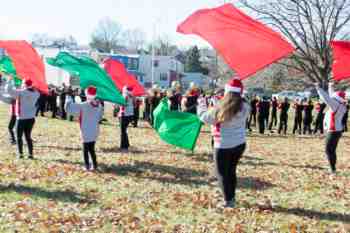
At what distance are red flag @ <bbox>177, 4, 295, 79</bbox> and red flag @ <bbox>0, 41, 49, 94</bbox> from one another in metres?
5.07

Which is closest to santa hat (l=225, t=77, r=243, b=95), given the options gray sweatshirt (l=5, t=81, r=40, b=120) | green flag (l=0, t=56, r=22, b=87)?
gray sweatshirt (l=5, t=81, r=40, b=120)

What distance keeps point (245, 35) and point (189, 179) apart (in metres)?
3.22

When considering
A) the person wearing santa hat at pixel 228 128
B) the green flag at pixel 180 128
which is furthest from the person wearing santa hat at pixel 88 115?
the person wearing santa hat at pixel 228 128

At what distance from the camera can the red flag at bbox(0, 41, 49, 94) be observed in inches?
543

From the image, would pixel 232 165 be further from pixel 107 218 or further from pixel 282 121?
pixel 282 121

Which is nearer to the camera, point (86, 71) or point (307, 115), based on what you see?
point (86, 71)

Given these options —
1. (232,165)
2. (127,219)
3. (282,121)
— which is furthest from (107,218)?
(282,121)

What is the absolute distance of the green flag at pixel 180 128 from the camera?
13.2 metres

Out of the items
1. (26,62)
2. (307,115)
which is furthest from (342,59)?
(307,115)

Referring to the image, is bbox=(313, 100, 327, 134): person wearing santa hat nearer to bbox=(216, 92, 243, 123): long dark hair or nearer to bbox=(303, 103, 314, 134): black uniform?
bbox=(303, 103, 314, 134): black uniform

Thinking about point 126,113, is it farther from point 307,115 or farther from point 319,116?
Answer: point 319,116

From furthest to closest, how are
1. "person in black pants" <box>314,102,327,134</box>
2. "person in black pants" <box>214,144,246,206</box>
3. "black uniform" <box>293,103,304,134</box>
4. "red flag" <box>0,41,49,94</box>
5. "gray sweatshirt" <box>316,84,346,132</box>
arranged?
"black uniform" <box>293,103,304,134</box> < "person in black pants" <box>314,102,327,134</box> < "red flag" <box>0,41,49,94</box> < "gray sweatshirt" <box>316,84,346,132</box> < "person in black pants" <box>214,144,246,206</box>

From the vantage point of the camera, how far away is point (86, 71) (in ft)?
44.5

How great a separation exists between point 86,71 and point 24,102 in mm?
2178
